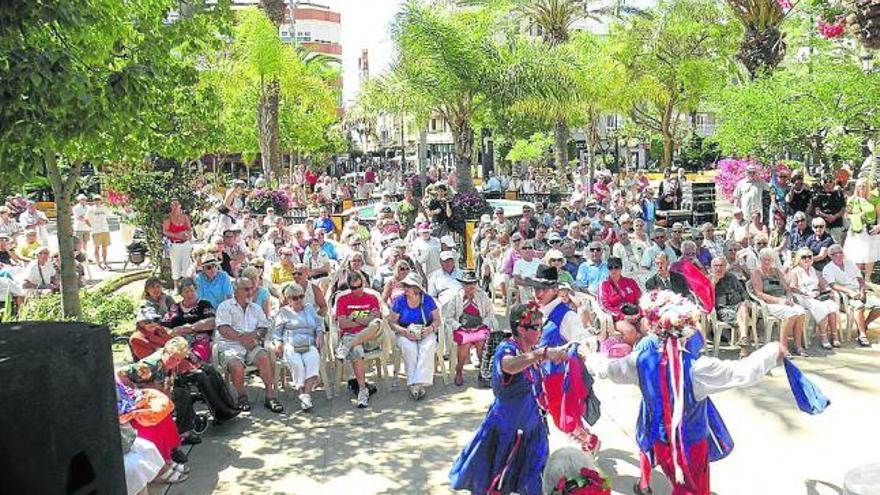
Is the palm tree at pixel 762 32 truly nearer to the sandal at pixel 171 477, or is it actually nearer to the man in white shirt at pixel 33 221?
the man in white shirt at pixel 33 221

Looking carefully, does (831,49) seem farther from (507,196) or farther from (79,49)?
(79,49)

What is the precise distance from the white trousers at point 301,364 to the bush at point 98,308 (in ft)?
11.9

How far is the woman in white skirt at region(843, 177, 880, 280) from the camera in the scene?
444 inches

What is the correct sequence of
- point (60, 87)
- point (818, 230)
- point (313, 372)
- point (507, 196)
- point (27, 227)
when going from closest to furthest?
point (60, 87) < point (313, 372) < point (818, 230) < point (27, 227) < point (507, 196)

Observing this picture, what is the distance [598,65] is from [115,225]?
18.0m

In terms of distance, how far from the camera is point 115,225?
86.3ft

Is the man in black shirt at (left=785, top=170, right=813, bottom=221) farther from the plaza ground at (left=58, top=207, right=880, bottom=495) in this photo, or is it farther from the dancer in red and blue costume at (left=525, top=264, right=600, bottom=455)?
the dancer in red and blue costume at (left=525, top=264, right=600, bottom=455)

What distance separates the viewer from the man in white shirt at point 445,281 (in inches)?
362

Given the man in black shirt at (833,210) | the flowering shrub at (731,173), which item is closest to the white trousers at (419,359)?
the man in black shirt at (833,210)

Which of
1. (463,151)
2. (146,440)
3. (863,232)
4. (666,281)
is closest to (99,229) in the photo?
(463,151)

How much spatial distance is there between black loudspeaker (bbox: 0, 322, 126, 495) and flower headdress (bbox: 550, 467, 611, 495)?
241cm

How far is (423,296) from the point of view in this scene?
8.40 metres

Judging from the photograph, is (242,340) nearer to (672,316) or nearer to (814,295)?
(672,316)

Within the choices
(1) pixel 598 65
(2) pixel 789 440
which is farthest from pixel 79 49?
(1) pixel 598 65
